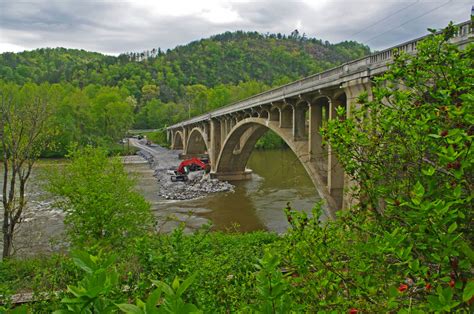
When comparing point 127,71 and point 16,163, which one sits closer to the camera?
point 16,163

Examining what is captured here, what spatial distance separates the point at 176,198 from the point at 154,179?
9.63 metres

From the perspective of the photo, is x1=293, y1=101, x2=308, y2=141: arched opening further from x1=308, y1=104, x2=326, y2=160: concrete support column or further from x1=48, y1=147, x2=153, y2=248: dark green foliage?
x1=48, y1=147, x2=153, y2=248: dark green foliage

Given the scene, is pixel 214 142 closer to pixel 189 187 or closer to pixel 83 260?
pixel 189 187

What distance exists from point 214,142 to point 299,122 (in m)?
18.9

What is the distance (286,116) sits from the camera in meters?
21.1

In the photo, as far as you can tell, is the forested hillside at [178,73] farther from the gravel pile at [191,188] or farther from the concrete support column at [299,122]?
the concrete support column at [299,122]

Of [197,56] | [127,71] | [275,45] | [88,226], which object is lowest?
[88,226]

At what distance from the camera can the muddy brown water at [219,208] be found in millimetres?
18200

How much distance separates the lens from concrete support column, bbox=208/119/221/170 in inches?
1420

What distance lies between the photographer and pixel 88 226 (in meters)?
12.2

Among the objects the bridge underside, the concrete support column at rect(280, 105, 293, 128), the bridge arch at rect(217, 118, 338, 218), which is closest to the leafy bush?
the bridge underside

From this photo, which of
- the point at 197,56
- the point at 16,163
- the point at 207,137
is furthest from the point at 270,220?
the point at 197,56

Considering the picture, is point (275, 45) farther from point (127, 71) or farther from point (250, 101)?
point (250, 101)

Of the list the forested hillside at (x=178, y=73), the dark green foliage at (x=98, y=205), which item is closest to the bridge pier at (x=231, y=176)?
the dark green foliage at (x=98, y=205)
